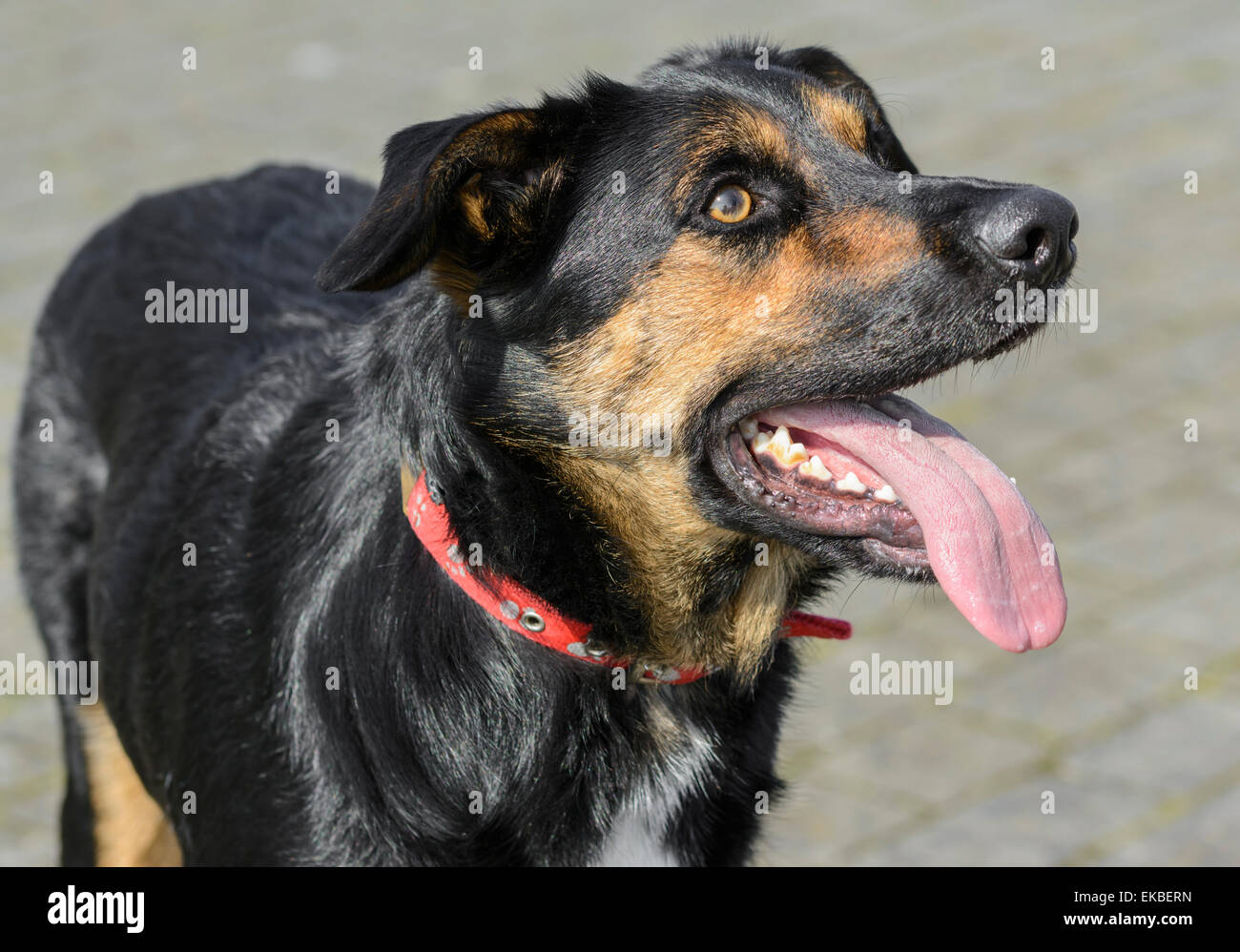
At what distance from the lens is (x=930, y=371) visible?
10.3 feet

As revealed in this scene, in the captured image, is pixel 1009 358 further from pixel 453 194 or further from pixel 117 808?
pixel 453 194

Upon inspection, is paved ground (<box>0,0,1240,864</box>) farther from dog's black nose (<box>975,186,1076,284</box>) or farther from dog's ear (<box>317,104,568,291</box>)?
dog's ear (<box>317,104,568,291</box>)

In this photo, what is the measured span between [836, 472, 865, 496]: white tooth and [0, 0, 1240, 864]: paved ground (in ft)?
2.22

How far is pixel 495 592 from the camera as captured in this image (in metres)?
3.14

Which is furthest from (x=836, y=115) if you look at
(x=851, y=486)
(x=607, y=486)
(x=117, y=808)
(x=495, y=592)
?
(x=117, y=808)

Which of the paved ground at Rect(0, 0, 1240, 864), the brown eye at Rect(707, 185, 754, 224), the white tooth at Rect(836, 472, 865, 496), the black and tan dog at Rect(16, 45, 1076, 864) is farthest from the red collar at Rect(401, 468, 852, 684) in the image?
the paved ground at Rect(0, 0, 1240, 864)

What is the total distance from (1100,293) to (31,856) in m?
5.26

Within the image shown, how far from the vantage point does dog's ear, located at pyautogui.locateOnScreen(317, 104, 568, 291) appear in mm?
2822

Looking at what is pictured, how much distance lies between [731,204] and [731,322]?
0.74 feet

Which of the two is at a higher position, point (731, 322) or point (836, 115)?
point (836, 115)

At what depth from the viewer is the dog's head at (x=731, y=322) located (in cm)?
307
